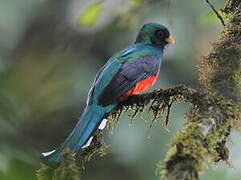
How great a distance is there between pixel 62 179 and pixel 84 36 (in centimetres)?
388

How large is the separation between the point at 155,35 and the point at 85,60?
1.39 metres

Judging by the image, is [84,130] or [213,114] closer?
[213,114]

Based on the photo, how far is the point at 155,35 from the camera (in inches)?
193

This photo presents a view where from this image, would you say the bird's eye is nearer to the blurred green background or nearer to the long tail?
the blurred green background

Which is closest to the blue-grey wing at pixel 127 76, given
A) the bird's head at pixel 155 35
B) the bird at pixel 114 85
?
the bird at pixel 114 85

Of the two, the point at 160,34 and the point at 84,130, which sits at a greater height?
the point at 160,34

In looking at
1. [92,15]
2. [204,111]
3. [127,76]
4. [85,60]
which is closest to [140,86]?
[127,76]

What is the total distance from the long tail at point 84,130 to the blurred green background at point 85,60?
818mm

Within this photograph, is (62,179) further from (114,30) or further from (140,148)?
(114,30)

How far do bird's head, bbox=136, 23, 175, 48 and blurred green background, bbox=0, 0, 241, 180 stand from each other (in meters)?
0.13

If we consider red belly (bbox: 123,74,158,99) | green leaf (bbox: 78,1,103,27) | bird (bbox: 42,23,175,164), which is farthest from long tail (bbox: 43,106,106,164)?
green leaf (bbox: 78,1,103,27)

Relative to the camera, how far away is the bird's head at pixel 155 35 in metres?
4.86

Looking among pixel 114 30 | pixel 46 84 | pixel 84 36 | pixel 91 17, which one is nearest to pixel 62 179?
pixel 91 17

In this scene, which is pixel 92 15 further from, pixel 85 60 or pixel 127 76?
pixel 85 60
